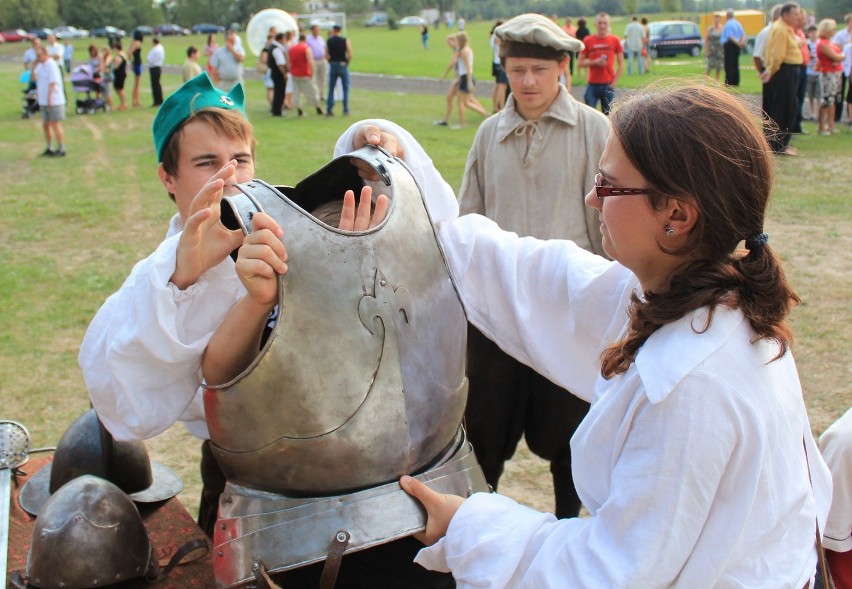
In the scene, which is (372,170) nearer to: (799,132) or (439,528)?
(439,528)

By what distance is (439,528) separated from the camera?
5.77 ft

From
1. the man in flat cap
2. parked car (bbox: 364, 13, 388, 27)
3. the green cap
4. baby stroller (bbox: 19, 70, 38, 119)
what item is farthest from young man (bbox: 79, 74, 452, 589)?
parked car (bbox: 364, 13, 388, 27)

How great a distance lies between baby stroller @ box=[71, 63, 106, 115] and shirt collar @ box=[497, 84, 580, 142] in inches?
727

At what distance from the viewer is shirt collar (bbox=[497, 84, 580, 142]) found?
3.50m

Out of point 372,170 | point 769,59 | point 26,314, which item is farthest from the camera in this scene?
point 769,59

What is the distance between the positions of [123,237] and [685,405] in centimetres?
823

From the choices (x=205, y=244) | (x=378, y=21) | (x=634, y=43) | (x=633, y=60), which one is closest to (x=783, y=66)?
(x=205, y=244)

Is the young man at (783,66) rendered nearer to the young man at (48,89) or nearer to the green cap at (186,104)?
the green cap at (186,104)

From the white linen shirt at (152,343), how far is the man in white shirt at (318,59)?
16.9 meters

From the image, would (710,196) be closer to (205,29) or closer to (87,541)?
(87,541)

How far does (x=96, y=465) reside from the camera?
9.57 ft

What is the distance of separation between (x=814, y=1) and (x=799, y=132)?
8.92 metres

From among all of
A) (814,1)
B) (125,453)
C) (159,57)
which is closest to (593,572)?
(125,453)

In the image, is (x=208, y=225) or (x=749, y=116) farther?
(x=208, y=225)
